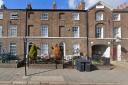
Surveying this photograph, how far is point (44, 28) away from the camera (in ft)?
141

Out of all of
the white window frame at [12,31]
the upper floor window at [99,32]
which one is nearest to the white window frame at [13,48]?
the white window frame at [12,31]

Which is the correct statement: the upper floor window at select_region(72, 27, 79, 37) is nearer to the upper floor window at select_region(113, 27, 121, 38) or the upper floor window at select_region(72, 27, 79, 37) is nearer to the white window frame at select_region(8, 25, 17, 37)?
the upper floor window at select_region(113, 27, 121, 38)

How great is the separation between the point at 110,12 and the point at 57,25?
8517 millimetres

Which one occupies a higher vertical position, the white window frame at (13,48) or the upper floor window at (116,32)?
the upper floor window at (116,32)

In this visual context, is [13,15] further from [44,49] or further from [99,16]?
[99,16]

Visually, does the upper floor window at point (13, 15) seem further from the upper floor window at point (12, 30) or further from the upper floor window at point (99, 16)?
the upper floor window at point (99, 16)

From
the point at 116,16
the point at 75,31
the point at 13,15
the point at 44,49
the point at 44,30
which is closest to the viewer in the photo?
the point at 44,49

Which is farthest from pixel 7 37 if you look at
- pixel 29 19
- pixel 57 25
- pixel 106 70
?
pixel 106 70

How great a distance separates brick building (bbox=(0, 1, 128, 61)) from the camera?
42.5 metres

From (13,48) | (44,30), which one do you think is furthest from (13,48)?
(44,30)

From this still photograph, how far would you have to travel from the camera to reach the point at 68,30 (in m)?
42.8

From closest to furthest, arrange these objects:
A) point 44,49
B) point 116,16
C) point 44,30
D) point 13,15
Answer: point 44,49 < point 13,15 < point 44,30 < point 116,16

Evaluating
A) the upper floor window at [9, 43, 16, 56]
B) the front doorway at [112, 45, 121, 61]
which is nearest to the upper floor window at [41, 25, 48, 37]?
the upper floor window at [9, 43, 16, 56]

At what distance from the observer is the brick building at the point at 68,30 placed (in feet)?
139
